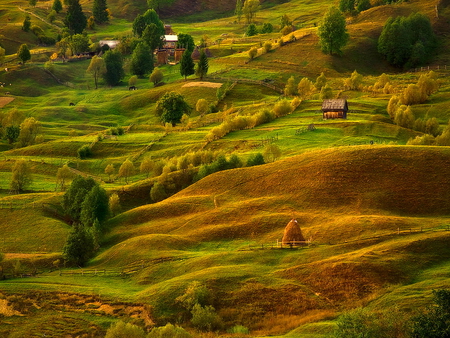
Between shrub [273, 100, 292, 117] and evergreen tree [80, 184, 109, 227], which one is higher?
shrub [273, 100, 292, 117]

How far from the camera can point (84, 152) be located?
146250 mm

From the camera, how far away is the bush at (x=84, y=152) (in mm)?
146000

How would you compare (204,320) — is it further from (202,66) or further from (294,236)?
(202,66)

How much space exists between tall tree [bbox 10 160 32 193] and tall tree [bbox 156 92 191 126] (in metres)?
45.5

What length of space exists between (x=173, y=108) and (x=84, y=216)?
6160cm

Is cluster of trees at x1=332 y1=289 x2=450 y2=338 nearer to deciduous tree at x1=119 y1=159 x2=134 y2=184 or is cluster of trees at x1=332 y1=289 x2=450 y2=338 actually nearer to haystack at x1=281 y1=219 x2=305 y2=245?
haystack at x1=281 y1=219 x2=305 y2=245

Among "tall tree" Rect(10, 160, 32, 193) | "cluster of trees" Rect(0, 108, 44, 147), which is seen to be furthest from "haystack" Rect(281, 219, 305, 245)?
"cluster of trees" Rect(0, 108, 44, 147)

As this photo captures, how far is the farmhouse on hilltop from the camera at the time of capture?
466ft

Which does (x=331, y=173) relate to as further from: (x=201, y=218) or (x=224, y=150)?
(x=224, y=150)

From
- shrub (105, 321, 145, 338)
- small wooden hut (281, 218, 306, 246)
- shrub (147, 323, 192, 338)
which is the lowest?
shrub (105, 321, 145, 338)

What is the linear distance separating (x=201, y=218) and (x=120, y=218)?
50.1 feet

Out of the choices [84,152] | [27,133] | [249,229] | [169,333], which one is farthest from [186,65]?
[169,333]

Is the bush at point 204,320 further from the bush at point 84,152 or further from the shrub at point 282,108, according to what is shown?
the shrub at point 282,108

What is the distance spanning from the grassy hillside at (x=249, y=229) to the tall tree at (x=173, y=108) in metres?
3.85
